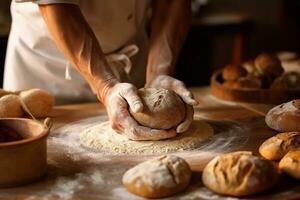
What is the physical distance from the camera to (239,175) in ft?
3.82

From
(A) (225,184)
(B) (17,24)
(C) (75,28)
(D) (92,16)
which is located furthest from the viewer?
(B) (17,24)

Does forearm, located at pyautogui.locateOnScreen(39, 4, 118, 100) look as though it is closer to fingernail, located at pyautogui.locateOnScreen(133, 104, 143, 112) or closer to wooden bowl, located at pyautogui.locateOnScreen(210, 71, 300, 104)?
fingernail, located at pyautogui.locateOnScreen(133, 104, 143, 112)

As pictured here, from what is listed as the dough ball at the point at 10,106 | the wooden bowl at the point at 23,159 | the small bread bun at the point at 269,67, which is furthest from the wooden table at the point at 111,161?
the small bread bun at the point at 269,67

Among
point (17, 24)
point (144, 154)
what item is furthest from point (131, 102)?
point (17, 24)

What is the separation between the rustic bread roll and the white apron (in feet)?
1.99

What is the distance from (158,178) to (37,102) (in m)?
0.69

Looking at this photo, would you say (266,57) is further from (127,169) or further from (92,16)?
(127,169)

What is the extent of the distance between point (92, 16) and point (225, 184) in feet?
3.18

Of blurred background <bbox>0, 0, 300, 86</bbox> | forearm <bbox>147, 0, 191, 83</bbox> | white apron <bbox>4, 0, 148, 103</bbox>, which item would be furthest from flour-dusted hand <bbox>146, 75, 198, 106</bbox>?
blurred background <bbox>0, 0, 300, 86</bbox>

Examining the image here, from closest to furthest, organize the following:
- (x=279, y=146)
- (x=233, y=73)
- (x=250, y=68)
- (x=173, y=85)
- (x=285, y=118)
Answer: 1. (x=279, y=146)
2. (x=285, y=118)
3. (x=173, y=85)
4. (x=233, y=73)
5. (x=250, y=68)

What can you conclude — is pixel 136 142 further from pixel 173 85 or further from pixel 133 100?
pixel 173 85

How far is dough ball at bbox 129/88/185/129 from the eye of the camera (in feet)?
4.92

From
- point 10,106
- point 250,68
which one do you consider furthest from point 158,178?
point 250,68

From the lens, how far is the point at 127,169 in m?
1.33
